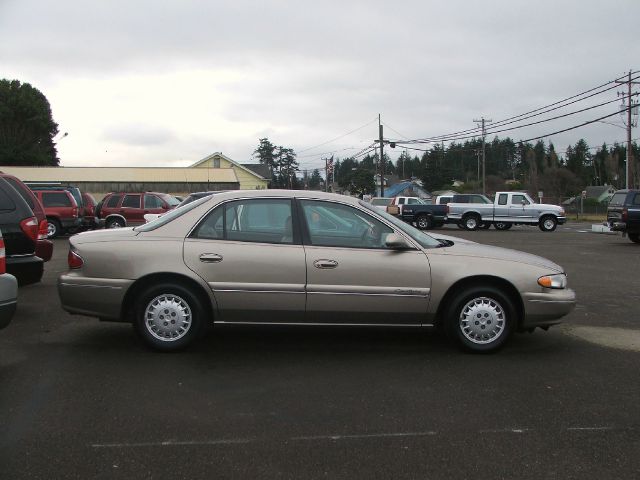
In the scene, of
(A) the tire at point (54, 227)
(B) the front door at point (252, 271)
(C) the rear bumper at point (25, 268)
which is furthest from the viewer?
(A) the tire at point (54, 227)

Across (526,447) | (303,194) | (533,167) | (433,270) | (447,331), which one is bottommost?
(526,447)

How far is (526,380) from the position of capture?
488cm

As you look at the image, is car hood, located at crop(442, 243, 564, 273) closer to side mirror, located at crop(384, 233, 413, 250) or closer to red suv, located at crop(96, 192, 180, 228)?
side mirror, located at crop(384, 233, 413, 250)

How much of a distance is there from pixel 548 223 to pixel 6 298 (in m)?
27.9

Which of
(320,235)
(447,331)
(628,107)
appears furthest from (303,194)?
(628,107)

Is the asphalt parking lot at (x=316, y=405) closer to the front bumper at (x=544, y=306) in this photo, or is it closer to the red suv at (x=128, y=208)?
the front bumper at (x=544, y=306)

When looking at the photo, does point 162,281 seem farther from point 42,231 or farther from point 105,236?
point 42,231

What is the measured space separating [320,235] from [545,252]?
12814 mm

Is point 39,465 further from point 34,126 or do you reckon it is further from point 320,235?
point 34,126

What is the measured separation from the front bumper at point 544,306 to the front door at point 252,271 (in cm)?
213

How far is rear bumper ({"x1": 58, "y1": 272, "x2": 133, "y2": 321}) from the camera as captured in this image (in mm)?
5379

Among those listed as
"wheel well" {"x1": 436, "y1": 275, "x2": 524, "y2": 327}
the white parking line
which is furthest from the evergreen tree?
the white parking line

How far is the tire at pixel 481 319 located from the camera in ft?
17.9

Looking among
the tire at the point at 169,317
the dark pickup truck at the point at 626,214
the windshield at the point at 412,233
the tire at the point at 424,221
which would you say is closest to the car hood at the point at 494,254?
the windshield at the point at 412,233
